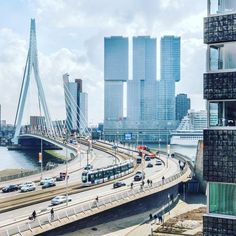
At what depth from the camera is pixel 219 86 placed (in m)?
19.1

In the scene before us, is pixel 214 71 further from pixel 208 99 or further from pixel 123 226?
pixel 123 226

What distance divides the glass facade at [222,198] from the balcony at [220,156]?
0.37 metres

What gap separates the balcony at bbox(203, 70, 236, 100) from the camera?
1881 centimetres

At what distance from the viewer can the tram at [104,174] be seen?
2339 inches

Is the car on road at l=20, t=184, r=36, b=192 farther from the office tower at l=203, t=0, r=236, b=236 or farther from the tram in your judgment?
the office tower at l=203, t=0, r=236, b=236

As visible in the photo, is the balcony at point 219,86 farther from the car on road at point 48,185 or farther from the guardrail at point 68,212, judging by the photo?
the car on road at point 48,185

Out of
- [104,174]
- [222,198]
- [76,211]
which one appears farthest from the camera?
[104,174]

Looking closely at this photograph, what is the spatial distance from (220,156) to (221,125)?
1.17 meters

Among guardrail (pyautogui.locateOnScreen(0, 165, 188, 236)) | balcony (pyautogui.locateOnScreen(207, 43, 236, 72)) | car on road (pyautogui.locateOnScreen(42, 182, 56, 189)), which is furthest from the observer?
car on road (pyautogui.locateOnScreen(42, 182, 56, 189))

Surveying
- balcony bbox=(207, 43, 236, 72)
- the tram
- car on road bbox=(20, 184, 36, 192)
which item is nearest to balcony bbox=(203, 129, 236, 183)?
balcony bbox=(207, 43, 236, 72)

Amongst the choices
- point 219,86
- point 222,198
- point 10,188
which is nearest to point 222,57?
point 219,86

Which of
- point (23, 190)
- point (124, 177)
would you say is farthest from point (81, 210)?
point (124, 177)

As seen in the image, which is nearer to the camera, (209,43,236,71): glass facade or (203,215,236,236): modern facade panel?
(203,215,236,236): modern facade panel

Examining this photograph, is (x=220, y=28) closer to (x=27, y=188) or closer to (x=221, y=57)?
(x=221, y=57)
